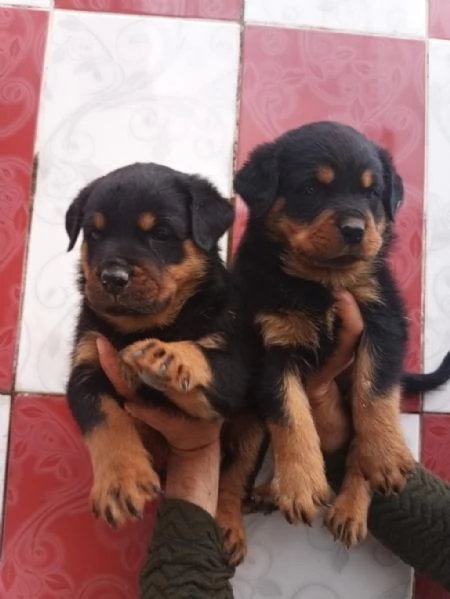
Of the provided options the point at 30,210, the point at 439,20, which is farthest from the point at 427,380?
the point at 30,210

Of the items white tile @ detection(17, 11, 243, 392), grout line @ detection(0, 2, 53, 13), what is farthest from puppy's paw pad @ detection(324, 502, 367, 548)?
grout line @ detection(0, 2, 53, 13)

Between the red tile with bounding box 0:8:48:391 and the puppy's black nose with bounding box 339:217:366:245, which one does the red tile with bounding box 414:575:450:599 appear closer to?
the puppy's black nose with bounding box 339:217:366:245

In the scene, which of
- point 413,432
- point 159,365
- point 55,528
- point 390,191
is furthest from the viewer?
point 413,432

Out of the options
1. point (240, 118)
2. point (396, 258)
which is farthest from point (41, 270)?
point (396, 258)

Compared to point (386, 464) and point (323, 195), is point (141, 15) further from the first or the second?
point (386, 464)

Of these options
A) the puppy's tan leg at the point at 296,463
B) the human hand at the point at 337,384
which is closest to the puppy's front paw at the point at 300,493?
the puppy's tan leg at the point at 296,463
